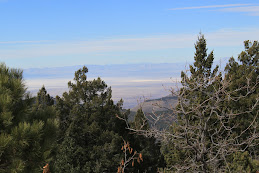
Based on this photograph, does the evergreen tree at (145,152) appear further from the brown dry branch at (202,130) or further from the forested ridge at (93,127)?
the brown dry branch at (202,130)

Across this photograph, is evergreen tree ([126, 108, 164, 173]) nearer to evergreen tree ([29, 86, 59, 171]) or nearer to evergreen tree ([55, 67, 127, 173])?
evergreen tree ([55, 67, 127, 173])

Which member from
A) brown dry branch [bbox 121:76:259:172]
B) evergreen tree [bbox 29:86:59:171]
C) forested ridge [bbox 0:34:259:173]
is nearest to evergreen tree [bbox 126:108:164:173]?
forested ridge [bbox 0:34:259:173]

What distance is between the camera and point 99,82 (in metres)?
22.7

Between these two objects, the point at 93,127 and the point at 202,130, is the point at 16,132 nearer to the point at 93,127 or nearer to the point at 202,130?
the point at 202,130

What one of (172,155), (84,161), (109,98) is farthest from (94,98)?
(172,155)

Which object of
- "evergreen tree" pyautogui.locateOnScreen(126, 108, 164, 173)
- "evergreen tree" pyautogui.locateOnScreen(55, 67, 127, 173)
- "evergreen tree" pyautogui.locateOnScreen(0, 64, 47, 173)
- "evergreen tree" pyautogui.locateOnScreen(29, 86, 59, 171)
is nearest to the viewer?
"evergreen tree" pyautogui.locateOnScreen(0, 64, 47, 173)

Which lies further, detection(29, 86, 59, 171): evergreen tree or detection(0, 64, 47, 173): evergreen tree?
detection(29, 86, 59, 171): evergreen tree

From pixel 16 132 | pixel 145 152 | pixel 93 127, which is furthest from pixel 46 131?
pixel 145 152

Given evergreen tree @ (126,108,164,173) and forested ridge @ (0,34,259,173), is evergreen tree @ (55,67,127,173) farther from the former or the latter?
evergreen tree @ (126,108,164,173)

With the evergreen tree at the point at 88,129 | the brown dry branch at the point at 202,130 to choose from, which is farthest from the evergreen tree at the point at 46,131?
the evergreen tree at the point at 88,129

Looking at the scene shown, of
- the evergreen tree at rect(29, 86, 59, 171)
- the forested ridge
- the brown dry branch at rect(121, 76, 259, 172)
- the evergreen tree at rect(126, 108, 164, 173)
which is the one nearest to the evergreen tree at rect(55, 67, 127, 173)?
the forested ridge

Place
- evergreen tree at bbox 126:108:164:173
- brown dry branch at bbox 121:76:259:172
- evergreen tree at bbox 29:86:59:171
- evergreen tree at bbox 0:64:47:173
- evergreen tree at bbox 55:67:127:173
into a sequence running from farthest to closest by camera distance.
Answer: evergreen tree at bbox 126:108:164:173, evergreen tree at bbox 55:67:127:173, evergreen tree at bbox 29:86:59:171, evergreen tree at bbox 0:64:47:173, brown dry branch at bbox 121:76:259:172

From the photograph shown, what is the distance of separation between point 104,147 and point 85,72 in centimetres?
610

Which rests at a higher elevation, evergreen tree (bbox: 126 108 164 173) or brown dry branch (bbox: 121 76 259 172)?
brown dry branch (bbox: 121 76 259 172)
